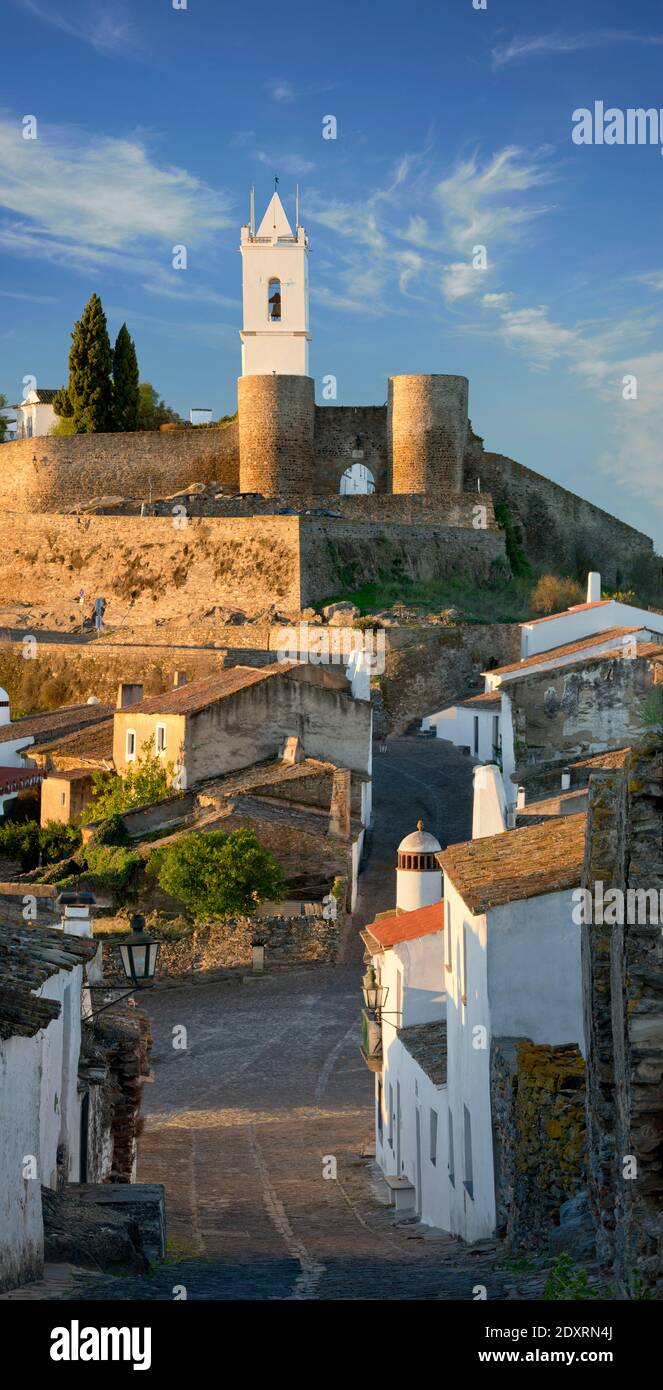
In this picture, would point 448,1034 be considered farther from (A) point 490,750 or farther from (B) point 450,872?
(A) point 490,750

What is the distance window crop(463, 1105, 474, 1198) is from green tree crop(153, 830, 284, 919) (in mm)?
18791

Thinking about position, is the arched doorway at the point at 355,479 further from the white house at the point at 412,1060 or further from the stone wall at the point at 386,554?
the white house at the point at 412,1060

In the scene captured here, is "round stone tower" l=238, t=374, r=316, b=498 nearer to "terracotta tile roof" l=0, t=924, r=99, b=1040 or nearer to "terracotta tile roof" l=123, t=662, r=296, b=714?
"terracotta tile roof" l=123, t=662, r=296, b=714

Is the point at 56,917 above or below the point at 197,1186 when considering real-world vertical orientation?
above

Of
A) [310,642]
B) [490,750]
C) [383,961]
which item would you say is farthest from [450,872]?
[310,642]

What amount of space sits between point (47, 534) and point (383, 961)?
5069 cm

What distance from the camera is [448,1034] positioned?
17328 mm

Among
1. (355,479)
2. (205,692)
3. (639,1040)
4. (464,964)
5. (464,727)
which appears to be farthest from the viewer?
(355,479)

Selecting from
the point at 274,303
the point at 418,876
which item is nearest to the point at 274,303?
the point at 274,303

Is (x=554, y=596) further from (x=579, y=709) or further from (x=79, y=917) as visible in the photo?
(x=79, y=917)

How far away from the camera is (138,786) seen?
43031 mm

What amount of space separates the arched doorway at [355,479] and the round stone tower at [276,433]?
Result: 1873mm

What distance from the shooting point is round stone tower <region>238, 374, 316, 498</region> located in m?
69.0

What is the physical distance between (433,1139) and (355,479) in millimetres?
55115
